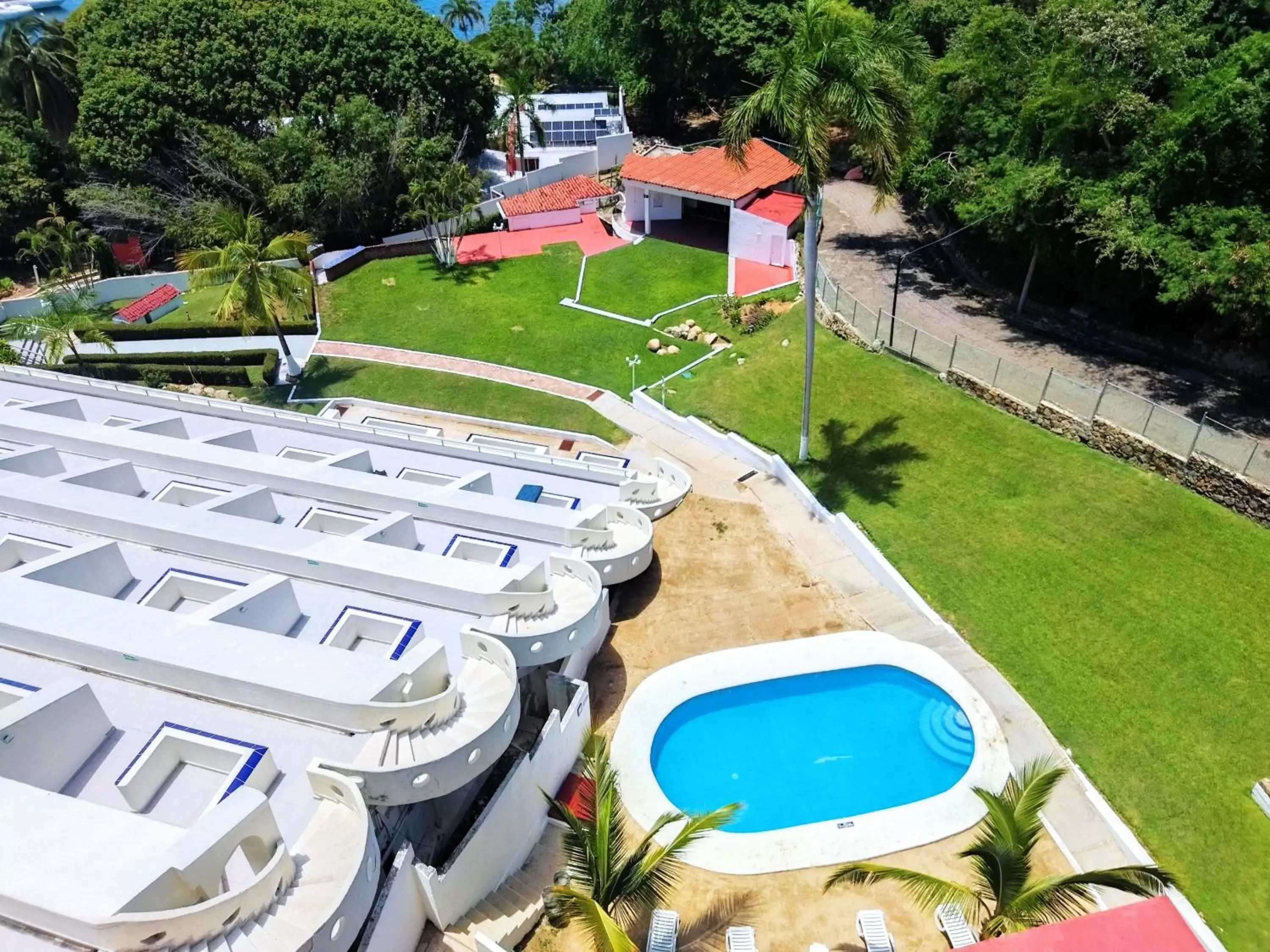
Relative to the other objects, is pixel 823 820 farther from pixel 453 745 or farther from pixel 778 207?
pixel 778 207

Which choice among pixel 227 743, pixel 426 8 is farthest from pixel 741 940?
pixel 426 8

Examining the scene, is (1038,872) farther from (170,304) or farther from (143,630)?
(170,304)

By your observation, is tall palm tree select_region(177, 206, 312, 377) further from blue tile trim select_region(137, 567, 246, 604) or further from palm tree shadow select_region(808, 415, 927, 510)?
palm tree shadow select_region(808, 415, 927, 510)

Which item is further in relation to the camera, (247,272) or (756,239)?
(756,239)

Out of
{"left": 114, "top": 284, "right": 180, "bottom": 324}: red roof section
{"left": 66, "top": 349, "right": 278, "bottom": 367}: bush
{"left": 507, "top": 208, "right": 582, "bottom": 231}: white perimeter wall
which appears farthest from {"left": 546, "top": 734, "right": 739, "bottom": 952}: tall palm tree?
{"left": 507, "top": 208, "right": 582, "bottom": 231}: white perimeter wall

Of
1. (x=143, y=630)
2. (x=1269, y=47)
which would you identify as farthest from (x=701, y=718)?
(x=1269, y=47)

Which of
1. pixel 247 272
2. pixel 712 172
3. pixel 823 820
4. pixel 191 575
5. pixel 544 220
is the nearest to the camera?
pixel 823 820
